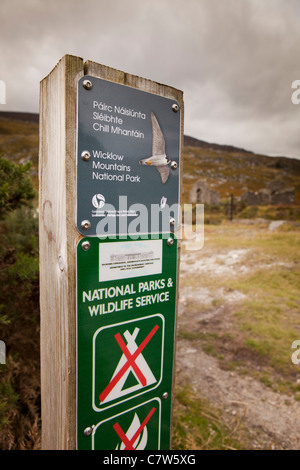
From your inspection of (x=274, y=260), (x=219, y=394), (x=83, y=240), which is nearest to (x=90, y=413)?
(x=83, y=240)

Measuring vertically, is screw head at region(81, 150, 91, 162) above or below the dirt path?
above

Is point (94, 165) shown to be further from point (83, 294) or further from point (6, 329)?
point (6, 329)

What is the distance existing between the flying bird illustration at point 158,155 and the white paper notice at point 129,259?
0.34 metres

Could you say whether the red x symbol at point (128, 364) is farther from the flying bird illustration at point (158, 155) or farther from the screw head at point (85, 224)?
the flying bird illustration at point (158, 155)

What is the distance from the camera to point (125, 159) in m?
1.28

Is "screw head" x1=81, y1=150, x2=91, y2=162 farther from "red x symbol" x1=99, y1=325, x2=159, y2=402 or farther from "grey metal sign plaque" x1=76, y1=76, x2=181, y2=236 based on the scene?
"red x symbol" x1=99, y1=325, x2=159, y2=402

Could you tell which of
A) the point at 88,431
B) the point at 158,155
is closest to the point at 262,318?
the point at 88,431

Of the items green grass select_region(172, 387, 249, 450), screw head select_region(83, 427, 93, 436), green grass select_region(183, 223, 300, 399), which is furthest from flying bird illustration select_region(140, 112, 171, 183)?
green grass select_region(183, 223, 300, 399)

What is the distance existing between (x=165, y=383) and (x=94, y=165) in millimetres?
1205

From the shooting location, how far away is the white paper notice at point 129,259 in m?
1.28

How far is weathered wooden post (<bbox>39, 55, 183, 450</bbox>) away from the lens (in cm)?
117

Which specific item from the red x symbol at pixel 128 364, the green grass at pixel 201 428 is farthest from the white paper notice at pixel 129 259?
the green grass at pixel 201 428

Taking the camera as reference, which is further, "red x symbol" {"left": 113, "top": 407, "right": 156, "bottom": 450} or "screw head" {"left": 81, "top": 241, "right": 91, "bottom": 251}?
"red x symbol" {"left": 113, "top": 407, "right": 156, "bottom": 450}

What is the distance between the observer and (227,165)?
88562 millimetres
